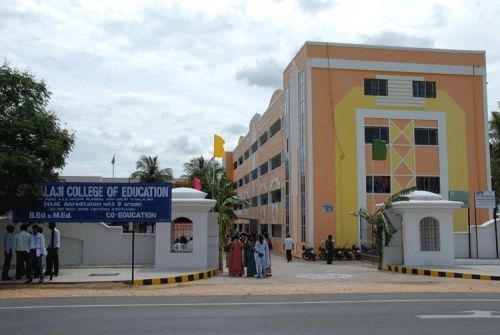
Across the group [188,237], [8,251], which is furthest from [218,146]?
[8,251]

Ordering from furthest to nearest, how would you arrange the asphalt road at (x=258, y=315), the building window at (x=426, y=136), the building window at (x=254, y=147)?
1. the building window at (x=254, y=147)
2. the building window at (x=426, y=136)
3. the asphalt road at (x=258, y=315)

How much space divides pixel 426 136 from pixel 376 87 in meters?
4.32

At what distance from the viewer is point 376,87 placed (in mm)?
33438

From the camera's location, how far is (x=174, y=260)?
20188 millimetres

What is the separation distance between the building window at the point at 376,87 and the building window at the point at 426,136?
10.4 feet

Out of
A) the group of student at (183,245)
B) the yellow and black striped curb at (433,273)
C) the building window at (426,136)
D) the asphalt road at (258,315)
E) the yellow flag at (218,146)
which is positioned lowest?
the yellow and black striped curb at (433,273)

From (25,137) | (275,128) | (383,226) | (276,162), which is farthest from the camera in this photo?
(275,128)

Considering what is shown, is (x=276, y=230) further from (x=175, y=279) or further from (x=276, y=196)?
(x=175, y=279)

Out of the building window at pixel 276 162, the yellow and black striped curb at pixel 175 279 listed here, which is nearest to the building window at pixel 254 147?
the building window at pixel 276 162

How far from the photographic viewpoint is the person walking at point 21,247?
16344 mm

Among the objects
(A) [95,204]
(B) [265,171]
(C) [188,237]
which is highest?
(B) [265,171]

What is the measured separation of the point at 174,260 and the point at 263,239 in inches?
139

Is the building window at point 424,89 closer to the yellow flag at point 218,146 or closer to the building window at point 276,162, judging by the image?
the building window at point 276,162

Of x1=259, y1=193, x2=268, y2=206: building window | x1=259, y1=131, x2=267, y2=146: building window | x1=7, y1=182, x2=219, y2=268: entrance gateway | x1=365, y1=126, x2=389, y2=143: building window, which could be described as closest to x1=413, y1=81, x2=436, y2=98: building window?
x1=365, y1=126, x2=389, y2=143: building window
